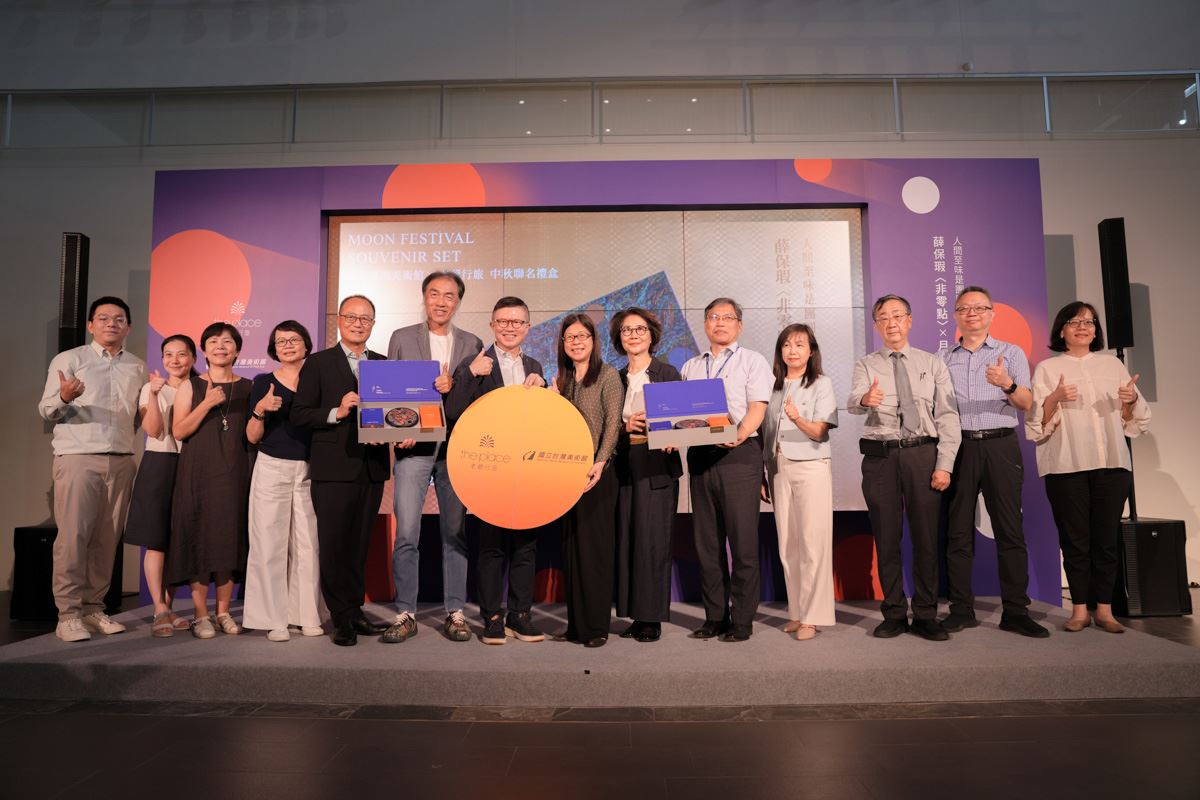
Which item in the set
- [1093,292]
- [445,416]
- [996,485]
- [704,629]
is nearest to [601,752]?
[704,629]

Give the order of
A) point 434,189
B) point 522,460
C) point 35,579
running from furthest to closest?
point 434,189 < point 35,579 < point 522,460

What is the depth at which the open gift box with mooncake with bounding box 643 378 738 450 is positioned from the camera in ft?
10.2

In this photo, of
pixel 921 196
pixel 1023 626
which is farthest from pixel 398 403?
pixel 921 196

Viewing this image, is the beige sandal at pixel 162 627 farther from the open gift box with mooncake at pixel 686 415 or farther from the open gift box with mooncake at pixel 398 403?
the open gift box with mooncake at pixel 686 415

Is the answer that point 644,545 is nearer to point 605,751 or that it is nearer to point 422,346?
point 605,751

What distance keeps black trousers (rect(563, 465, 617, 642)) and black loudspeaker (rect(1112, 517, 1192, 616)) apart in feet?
10.5

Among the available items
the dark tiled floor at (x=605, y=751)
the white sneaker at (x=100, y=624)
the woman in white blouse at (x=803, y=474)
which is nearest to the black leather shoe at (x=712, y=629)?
the woman in white blouse at (x=803, y=474)

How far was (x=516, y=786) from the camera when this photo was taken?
2.15m

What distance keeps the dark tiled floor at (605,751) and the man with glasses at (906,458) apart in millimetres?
674

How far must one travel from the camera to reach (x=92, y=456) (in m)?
3.73

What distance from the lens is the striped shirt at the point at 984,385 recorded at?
3.56m

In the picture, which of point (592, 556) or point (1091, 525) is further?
point (1091, 525)

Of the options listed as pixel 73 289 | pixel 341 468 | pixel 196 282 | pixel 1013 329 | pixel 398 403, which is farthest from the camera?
pixel 196 282

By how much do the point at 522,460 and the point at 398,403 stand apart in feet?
2.06
